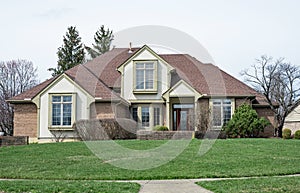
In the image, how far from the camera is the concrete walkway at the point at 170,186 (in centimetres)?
1121

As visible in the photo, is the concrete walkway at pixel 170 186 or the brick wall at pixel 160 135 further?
the brick wall at pixel 160 135

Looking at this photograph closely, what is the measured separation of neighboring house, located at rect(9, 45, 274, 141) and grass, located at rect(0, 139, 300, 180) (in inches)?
339

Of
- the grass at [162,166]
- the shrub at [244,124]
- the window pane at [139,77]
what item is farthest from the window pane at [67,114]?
the shrub at [244,124]

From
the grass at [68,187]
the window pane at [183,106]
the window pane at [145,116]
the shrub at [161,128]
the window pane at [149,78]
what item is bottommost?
the grass at [68,187]

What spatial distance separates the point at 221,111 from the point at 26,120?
13.6 metres

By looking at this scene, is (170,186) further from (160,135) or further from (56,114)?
(56,114)

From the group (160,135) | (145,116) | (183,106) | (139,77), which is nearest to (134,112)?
(145,116)

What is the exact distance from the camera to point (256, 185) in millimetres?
11438

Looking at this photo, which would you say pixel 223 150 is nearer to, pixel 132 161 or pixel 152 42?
pixel 132 161

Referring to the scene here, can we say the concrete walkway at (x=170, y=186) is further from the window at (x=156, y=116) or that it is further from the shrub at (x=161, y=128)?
the window at (x=156, y=116)

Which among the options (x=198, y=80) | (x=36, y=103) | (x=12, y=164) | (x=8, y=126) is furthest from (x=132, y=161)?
(x=8, y=126)

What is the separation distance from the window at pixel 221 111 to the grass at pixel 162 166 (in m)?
9.25

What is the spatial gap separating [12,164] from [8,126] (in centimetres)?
3206

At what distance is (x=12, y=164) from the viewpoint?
1709 cm
